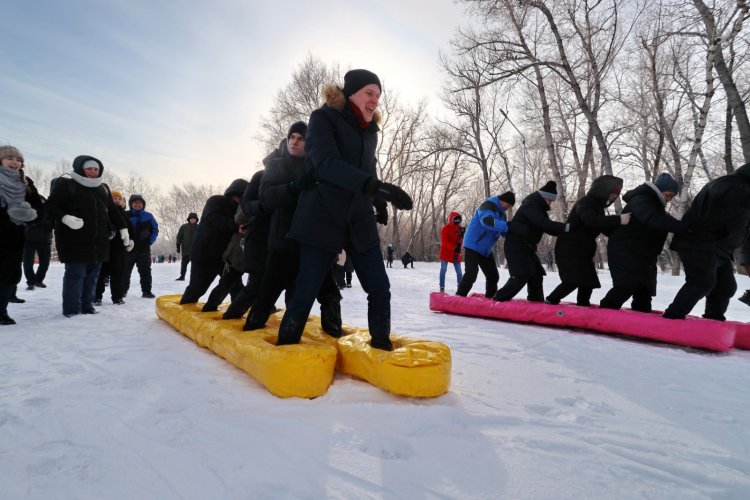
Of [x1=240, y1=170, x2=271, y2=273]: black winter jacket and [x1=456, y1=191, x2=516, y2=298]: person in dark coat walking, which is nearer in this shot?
[x1=240, y1=170, x2=271, y2=273]: black winter jacket

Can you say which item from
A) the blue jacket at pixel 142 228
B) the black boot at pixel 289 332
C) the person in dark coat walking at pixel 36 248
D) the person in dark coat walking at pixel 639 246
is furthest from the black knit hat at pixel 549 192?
the person in dark coat walking at pixel 36 248

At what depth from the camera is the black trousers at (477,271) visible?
5512 mm

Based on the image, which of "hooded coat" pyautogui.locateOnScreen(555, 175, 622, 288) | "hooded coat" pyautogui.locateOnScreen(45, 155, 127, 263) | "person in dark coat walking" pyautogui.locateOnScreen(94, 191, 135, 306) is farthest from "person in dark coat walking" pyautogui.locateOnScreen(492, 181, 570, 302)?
"person in dark coat walking" pyautogui.locateOnScreen(94, 191, 135, 306)

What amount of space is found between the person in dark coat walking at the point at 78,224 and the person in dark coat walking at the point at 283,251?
2818 millimetres

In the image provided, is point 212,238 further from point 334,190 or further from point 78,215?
point 334,190

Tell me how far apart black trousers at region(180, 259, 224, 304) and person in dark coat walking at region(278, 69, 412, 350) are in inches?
85.5

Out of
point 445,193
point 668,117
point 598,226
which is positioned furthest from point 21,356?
point 445,193

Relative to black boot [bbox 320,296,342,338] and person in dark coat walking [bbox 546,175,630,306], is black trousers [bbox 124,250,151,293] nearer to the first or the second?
black boot [bbox 320,296,342,338]

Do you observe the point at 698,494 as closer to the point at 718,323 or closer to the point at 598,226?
the point at 718,323

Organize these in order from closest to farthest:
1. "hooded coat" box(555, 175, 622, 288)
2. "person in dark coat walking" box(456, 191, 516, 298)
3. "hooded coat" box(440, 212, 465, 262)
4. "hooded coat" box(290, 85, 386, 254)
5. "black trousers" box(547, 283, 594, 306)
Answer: "hooded coat" box(290, 85, 386, 254)
"hooded coat" box(555, 175, 622, 288)
"black trousers" box(547, 283, 594, 306)
"person in dark coat walking" box(456, 191, 516, 298)
"hooded coat" box(440, 212, 465, 262)

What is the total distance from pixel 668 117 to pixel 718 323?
1654 centimetres

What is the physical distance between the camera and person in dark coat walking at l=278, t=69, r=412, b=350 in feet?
7.46

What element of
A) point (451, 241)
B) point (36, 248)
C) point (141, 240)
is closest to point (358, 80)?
point (141, 240)

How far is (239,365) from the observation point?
7.91 feet
